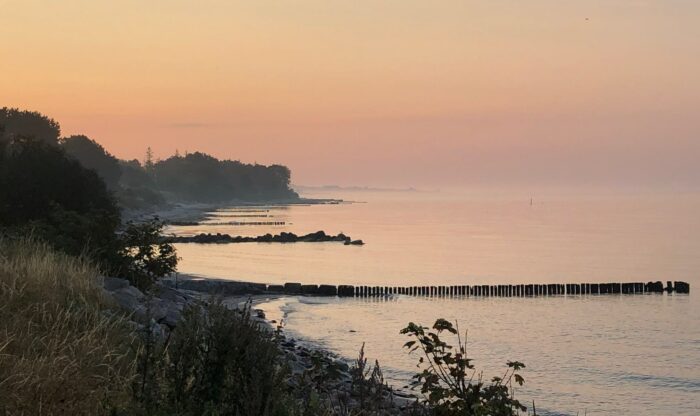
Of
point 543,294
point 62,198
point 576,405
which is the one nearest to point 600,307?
point 543,294

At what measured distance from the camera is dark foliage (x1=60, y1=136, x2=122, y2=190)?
153 m

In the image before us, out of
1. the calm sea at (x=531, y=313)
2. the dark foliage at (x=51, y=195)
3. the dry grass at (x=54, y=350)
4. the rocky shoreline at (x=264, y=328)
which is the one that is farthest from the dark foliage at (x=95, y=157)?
the dry grass at (x=54, y=350)

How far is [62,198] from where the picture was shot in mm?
37750

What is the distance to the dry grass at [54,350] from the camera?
6895mm

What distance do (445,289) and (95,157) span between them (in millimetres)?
116620

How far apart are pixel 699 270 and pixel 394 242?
4032cm

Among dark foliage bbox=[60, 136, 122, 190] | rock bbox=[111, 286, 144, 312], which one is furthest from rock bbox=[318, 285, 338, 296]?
dark foliage bbox=[60, 136, 122, 190]

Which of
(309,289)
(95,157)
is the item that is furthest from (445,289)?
(95,157)

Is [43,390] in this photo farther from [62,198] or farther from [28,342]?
[62,198]

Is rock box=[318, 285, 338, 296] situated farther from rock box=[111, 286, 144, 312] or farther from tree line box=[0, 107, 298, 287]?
rock box=[111, 286, 144, 312]

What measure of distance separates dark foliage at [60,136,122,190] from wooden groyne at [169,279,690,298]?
355 ft

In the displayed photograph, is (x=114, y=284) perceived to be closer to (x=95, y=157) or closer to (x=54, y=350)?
(x=54, y=350)

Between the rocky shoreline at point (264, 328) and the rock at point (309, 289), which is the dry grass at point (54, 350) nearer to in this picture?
the rocky shoreline at point (264, 328)

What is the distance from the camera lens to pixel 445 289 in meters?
53.3
